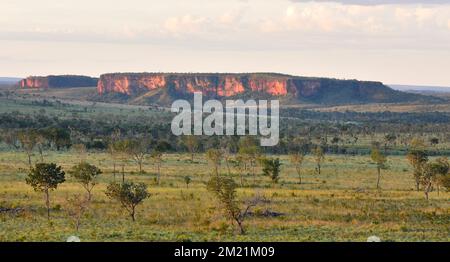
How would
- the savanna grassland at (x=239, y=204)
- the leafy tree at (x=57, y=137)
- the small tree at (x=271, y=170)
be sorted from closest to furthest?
the savanna grassland at (x=239, y=204), the small tree at (x=271, y=170), the leafy tree at (x=57, y=137)

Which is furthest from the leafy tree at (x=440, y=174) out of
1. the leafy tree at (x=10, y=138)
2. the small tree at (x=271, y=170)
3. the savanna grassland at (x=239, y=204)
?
the leafy tree at (x=10, y=138)

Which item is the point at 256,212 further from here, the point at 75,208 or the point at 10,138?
the point at 10,138

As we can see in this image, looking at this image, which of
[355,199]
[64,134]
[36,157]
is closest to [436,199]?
[355,199]

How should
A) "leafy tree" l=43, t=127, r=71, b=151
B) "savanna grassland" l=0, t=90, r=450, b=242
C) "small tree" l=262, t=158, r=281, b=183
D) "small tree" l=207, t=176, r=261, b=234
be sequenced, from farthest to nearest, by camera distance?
1. "leafy tree" l=43, t=127, r=71, b=151
2. "small tree" l=262, t=158, r=281, b=183
3. "small tree" l=207, t=176, r=261, b=234
4. "savanna grassland" l=0, t=90, r=450, b=242

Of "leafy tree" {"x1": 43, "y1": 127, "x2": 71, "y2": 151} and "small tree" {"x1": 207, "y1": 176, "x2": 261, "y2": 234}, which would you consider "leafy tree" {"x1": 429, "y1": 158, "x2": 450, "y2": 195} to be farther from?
"leafy tree" {"x1": 43, "y1": 127, "x2": 71, "y2": 151}

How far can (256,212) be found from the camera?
114 feet

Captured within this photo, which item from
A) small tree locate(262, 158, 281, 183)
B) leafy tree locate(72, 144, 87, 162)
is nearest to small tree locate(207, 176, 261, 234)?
small tree locate(262, 158, 281, 183)

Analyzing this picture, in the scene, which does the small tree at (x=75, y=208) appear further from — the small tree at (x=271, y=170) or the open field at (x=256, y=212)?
the small tree at (x=271, y=170)

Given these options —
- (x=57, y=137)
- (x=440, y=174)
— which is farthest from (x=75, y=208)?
(x=57, y=137)

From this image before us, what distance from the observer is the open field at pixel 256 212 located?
87.0ft

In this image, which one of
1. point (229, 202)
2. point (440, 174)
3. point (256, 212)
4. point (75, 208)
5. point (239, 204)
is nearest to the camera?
point (229, 202)

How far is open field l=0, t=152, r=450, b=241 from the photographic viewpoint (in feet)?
87.0
